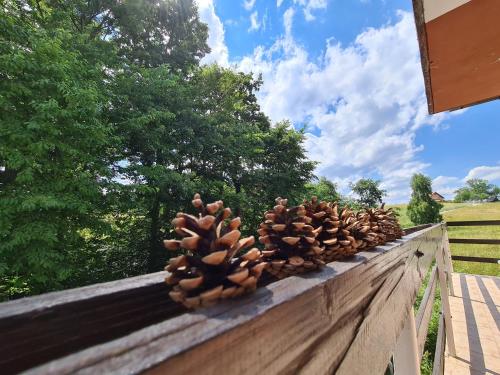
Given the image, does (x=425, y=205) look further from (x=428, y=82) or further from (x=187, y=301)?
(x=187, y=301)

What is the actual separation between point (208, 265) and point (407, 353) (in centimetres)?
120

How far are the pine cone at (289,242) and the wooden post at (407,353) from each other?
790 mm

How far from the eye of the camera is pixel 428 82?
216 cm

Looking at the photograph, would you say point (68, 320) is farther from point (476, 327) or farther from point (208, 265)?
point (476, 327)

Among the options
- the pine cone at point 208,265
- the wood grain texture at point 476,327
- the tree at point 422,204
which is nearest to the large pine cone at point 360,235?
the pine cone at point 208,265

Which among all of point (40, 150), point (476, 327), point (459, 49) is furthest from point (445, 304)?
point (40, 150)

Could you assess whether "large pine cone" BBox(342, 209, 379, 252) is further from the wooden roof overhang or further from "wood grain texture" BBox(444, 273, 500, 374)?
"wood grain texture" BBox(444, 273, 500, 374)

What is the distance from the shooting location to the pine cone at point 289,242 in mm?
669

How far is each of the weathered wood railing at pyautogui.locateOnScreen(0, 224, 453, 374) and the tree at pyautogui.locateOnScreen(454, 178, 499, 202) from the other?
88.2m

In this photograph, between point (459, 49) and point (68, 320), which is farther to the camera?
point (459, 49)

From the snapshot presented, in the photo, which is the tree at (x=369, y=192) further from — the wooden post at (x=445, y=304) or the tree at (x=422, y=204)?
the wooden post at (x=445, y=304)

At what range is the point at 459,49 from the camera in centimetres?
181

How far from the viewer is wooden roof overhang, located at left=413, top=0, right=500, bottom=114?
5.02 feet

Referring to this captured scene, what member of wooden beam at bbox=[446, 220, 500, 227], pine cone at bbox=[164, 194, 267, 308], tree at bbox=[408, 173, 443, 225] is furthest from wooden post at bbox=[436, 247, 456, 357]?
tree at bbox=[408, 173, 443, 225]
